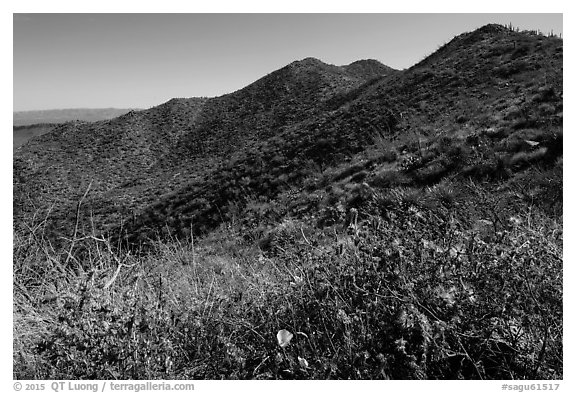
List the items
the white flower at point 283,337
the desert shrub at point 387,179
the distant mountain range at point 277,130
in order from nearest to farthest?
the white flower at point 283,337
the desert shrub at point 387,179
the distant mountain range at point 277,130

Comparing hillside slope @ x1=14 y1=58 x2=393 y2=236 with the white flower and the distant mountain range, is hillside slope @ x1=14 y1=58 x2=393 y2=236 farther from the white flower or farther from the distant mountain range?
the white flower

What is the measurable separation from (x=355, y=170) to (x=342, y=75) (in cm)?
2831

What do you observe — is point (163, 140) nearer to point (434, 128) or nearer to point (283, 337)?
point (434, 128)

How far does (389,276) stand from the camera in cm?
201

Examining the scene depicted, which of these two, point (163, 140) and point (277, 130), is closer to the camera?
point (277, 130)

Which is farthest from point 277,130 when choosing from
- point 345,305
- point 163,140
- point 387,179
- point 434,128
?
point 345,305

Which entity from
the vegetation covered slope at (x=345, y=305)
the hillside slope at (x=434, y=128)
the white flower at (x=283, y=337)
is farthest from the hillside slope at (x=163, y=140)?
the white flower at (x=283, y=337)

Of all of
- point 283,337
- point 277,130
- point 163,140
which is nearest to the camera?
point 283,337

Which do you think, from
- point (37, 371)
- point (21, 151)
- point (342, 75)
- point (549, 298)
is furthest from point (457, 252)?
point (21, 151)

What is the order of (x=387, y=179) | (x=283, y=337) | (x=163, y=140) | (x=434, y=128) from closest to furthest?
(x=283, y=337)
(x=387, y=179)
(x=434, y=128)
(x=163, y=140)

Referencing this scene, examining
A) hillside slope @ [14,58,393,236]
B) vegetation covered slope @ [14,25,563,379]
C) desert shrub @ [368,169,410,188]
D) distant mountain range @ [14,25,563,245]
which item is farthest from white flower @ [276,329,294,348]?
hillside slope @ [14,58,393,236]

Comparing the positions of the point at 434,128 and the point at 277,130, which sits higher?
A: the point at 277,130

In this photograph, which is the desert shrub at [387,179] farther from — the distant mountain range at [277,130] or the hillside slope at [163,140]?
the hillside slope at [163,140]

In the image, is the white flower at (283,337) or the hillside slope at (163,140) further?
the hillside slope at (163,140)
